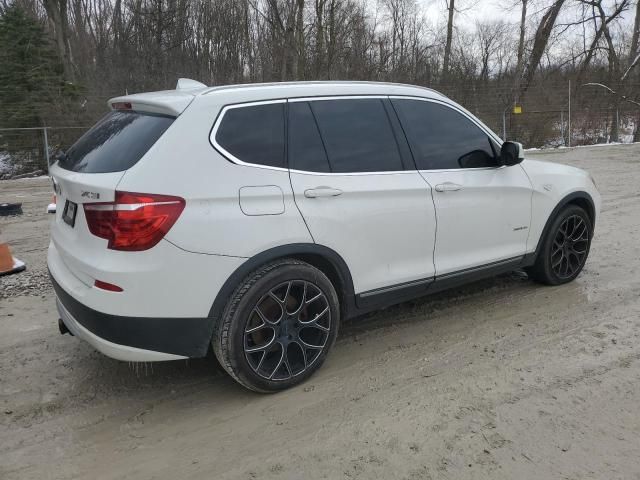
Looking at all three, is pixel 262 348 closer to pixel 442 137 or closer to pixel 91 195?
pixel 91 195

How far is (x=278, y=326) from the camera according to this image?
3.27 m

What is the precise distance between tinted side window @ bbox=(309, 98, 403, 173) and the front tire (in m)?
0.76

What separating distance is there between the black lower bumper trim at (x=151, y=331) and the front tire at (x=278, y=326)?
0.13 meters

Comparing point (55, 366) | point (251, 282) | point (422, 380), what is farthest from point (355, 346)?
point (55, 366)

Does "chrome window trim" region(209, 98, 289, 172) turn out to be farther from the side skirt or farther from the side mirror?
the side mirror

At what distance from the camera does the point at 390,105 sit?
3.89 metres

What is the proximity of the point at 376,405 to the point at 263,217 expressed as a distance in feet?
4.12

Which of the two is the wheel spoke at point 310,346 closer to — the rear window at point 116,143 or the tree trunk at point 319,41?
the rear window at point 116,143

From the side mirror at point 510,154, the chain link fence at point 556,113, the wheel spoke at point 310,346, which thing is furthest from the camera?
the chain link fence at point 556,113

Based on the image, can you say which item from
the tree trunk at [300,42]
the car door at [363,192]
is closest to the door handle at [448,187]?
the car door at [363,192]

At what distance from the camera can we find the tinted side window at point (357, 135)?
3520 millimetres

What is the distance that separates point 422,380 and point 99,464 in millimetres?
1886

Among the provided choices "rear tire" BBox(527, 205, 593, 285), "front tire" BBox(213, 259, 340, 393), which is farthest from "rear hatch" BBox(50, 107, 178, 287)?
"rear tire" BBox(527, 205, 593, 285)

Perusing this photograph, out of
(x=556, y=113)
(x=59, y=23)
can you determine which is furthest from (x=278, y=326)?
(x=59, y=23)
